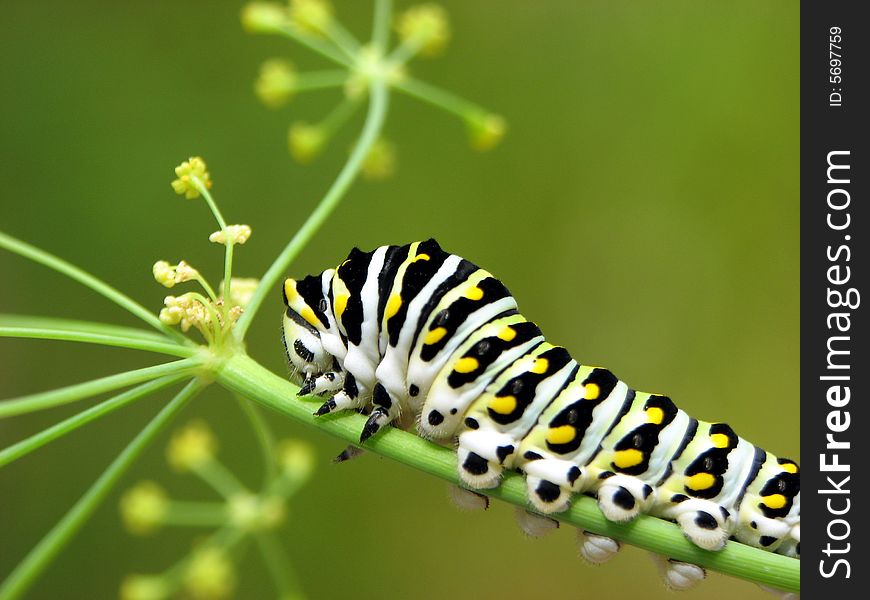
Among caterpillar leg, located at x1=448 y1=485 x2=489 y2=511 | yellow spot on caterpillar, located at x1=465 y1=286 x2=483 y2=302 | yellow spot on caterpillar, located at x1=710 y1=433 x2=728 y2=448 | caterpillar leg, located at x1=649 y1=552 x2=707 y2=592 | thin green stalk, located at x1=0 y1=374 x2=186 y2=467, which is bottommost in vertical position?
thin green stalk, located at x1=0 y1=374 x2=186 y2=467

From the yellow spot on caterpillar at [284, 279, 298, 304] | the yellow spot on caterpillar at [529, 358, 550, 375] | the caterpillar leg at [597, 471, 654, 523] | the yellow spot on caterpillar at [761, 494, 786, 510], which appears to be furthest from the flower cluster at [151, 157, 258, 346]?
the yellow spot on caterpillar at [761, 494, 786, 510]

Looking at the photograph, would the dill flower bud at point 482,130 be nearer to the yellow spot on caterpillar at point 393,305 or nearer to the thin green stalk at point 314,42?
the thin green stalk at point 314,42

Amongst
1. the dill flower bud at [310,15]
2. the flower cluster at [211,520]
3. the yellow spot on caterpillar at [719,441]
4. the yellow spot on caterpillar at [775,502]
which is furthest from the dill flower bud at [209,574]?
the dill flower bud at [310,15]

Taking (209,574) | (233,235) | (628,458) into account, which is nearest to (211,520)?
(209,574)

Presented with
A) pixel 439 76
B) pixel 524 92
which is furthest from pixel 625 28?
pixel 439 76

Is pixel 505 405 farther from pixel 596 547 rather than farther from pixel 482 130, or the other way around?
pixel 482 130

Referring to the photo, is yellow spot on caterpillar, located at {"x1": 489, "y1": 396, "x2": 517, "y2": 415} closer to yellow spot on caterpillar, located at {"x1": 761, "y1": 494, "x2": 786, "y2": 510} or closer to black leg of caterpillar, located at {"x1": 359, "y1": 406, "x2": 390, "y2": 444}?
black leg of caterpillar, located at {"x1": 359, "y1": 406, "x2": 390, "y2": 444}
